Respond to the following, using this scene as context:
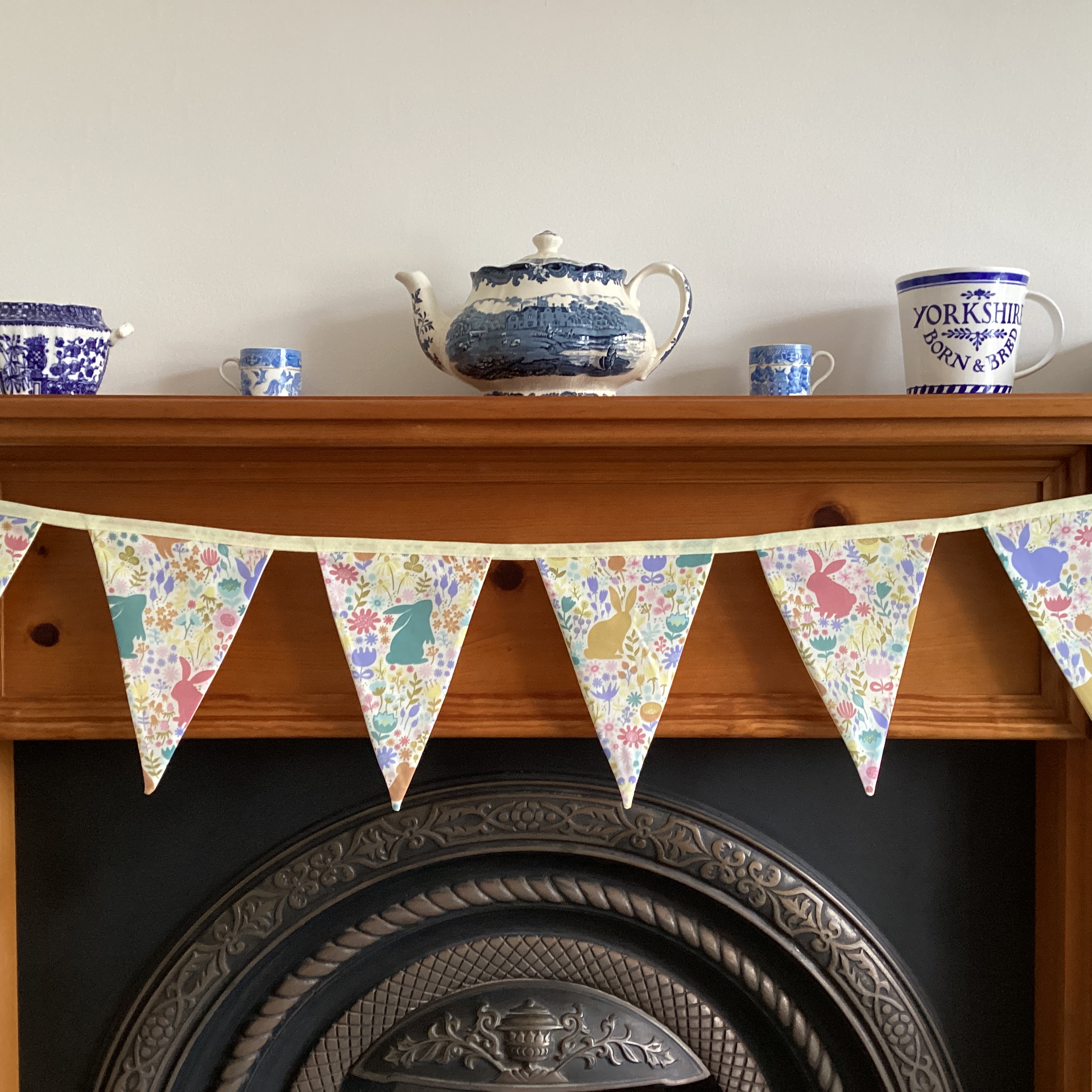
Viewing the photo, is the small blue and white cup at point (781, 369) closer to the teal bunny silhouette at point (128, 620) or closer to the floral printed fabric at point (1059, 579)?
the floral printed fabric at point (1059, 579)

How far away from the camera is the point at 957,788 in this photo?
99 cm

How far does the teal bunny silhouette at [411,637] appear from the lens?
858 mm

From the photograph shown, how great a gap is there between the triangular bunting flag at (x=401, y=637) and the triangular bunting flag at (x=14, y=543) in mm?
257

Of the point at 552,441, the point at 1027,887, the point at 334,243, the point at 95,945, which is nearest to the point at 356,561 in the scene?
the point at 552,441

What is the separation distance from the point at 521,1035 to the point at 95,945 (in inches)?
17.7

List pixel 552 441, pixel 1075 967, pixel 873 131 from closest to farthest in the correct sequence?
pixel 552 441, pixel 1075 967, pixel 873 131

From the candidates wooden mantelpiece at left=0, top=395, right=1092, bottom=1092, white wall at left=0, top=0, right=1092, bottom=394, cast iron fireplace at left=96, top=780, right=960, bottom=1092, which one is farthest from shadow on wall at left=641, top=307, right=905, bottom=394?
cast iron fireplace at left=96, top=780, right=960, bottom=1092

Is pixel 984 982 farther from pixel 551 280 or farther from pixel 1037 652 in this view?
pixel 551 280

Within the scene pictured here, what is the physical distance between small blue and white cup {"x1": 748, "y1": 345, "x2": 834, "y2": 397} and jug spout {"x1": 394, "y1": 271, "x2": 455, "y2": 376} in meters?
0.30

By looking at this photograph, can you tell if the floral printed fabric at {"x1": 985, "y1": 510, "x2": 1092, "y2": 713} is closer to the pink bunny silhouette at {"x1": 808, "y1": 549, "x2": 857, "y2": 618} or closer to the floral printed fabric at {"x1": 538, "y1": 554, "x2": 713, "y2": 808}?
the pink bunny silhouette at {"x1": 808, "y1": 549, "x2": 857, "y2": 618}

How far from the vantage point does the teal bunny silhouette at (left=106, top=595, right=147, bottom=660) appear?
2.80 feet

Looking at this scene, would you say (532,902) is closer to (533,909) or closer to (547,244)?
(533,909)

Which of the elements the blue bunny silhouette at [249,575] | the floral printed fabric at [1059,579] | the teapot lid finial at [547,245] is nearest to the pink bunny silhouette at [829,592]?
the floral printed fabric at [1059,579]

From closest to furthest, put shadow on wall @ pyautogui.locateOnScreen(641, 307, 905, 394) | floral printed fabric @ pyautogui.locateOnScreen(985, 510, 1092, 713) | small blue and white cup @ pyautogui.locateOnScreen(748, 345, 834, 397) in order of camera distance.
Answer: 1. floral printed fabric @ pyautogui.locateOnScreen(985, 510, 1092, 713)
2. small blue and white cup @ pyautogui.locateOnScreen(748, 345, 834, 397)
3. shadow on wall @ pyautogui.locateOnScreen(641, 307, 905, 394)
